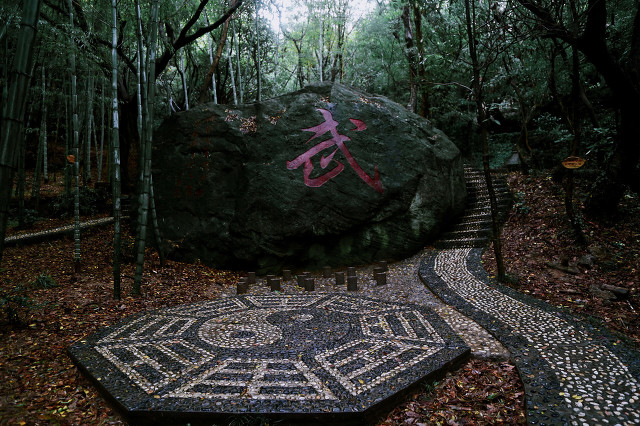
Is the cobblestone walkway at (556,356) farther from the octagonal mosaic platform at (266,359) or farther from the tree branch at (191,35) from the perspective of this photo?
the tree branch at (191,35)

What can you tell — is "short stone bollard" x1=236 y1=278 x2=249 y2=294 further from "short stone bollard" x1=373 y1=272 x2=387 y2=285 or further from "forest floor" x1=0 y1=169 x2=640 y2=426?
"short stone bollard" x1=373 y1=272 x2=387 y2=285

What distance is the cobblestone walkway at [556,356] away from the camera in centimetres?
216

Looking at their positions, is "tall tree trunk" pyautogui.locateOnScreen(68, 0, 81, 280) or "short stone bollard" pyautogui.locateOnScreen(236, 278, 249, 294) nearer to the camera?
"short stone bollard" pyautogui.locateOnScreen(236, 278, 249, 294)

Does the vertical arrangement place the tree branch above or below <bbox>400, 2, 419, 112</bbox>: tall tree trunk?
below

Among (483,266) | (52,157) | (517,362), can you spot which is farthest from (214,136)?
(52,157)

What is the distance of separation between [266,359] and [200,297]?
2.50m

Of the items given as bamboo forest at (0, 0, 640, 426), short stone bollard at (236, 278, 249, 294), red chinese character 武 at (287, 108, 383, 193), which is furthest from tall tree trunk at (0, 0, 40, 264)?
red chinese character 武 at (287, 108, 383, 193)

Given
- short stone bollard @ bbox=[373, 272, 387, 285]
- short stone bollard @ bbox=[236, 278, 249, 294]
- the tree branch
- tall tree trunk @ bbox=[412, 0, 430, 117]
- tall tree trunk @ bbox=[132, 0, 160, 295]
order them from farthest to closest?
1. tall tree trunk @ bbox=[412, 0, 430, 117]
2. the tree branch
3. short stone bollard @ bbox=[373, 272, 387, 285]
4. short stone bollard @ bbox=[236, 278, 249, 294]
5. tall tree trunk @ bbox=[132, 0, 160, 295]

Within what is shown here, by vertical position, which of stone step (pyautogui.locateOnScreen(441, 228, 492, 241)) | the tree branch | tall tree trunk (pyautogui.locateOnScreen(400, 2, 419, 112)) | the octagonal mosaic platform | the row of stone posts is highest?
tall tree trunk (pyautogui.locateOnScreen(400, 2, 419, 112))

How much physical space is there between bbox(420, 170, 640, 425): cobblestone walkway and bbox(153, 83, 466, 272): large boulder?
6.68 feet

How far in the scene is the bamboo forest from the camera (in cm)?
238

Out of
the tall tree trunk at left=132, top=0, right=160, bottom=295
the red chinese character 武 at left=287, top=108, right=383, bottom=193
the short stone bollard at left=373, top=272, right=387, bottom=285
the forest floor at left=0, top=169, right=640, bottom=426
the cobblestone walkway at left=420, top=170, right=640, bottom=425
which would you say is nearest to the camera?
the cobblestone walkway at left=420, top=170, right=640, bottom=425

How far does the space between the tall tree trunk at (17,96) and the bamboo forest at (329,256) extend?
0.04ft

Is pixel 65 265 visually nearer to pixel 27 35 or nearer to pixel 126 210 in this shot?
pixel 126 210
